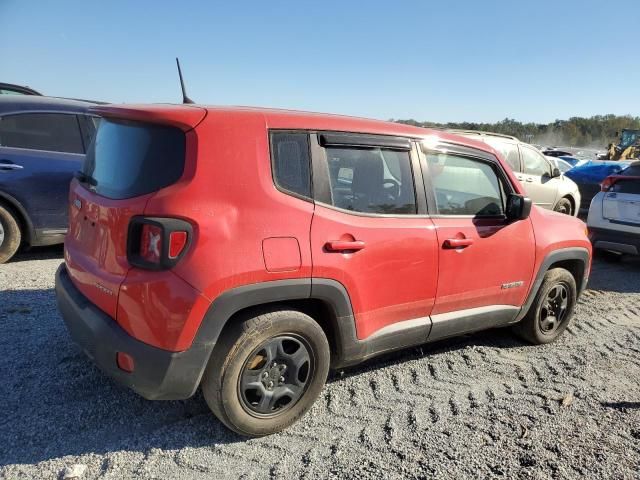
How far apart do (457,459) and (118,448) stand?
1778mm

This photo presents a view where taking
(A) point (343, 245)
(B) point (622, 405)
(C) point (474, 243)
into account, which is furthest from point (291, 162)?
(B) point (622, 405)

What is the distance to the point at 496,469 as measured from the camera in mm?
2598

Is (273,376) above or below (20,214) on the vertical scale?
Answer: below

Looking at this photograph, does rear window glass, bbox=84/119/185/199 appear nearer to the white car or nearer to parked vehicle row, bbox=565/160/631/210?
the white car

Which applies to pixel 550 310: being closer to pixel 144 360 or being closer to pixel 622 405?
pixel 622 405

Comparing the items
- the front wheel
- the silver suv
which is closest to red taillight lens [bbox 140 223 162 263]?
the front wheel

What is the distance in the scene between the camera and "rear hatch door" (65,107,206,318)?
2.44 metres

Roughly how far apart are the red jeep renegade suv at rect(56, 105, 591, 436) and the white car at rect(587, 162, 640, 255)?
437cm

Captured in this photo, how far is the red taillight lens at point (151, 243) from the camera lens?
7.60 ft

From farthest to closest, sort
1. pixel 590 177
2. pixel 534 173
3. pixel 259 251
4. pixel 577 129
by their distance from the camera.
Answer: pixel 577 129, pixel 590 177, pixel 534 173, pixel 259 251

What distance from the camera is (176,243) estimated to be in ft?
7.59

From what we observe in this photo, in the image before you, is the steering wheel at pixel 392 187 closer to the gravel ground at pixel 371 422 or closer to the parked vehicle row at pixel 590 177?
the gravel ground at pixel 371 422

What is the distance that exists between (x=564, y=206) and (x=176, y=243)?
9.48 meters

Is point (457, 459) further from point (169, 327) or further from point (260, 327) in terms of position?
point (169, 327)
